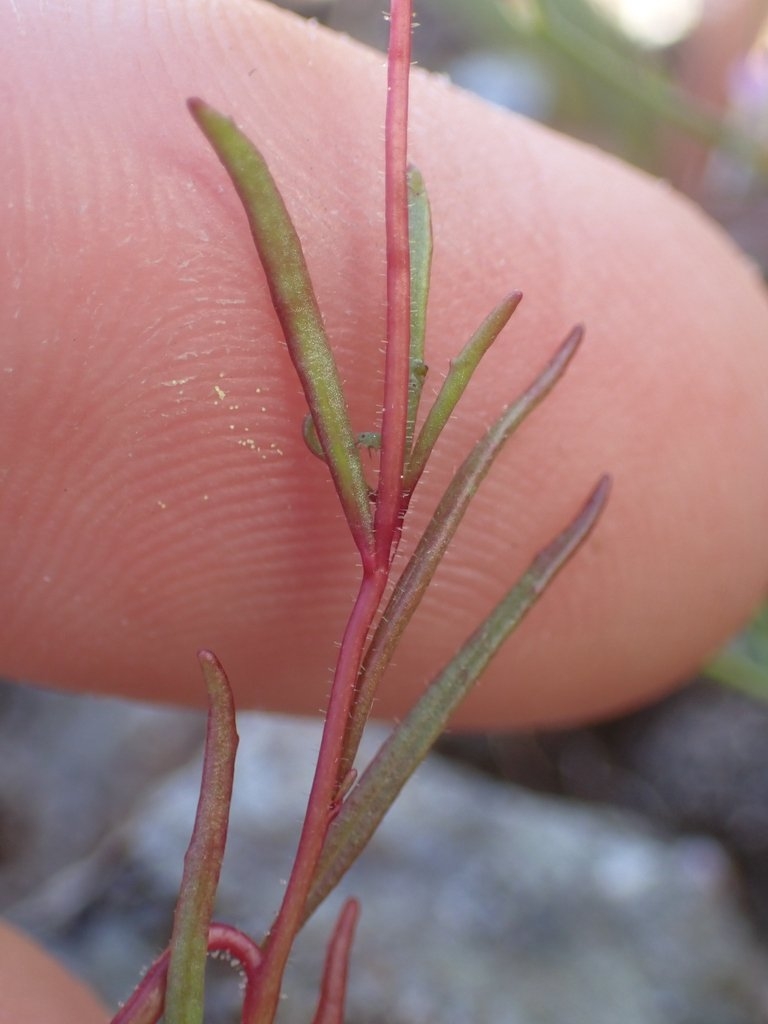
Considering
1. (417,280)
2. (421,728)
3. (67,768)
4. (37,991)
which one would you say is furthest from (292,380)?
(67,768)

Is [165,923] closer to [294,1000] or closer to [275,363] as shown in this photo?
[294,1000]

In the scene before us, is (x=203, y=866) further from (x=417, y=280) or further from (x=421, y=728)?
(x=417, y=280)

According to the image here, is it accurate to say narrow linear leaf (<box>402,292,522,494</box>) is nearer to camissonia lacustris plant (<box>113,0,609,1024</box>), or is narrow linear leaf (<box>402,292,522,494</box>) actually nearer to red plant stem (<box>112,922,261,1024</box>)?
camissonia lacustris plant (<box>113,0,609,1024</box>)

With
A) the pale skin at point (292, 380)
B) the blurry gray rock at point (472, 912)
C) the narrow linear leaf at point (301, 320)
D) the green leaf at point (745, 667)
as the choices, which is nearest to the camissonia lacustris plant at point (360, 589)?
the narrow linear leaf at point (301, 320)

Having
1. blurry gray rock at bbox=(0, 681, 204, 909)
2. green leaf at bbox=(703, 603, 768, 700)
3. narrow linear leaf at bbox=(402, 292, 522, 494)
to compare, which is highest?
narrow linear leaf at bbox=(402, 292, 522, 494)

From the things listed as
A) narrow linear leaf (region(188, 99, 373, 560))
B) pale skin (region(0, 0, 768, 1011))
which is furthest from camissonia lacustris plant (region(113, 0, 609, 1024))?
pale skin (region(0, 0, 768, 1011))

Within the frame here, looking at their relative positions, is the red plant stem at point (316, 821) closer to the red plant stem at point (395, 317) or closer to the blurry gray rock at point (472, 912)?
the red plant stem at point (395, 317)
